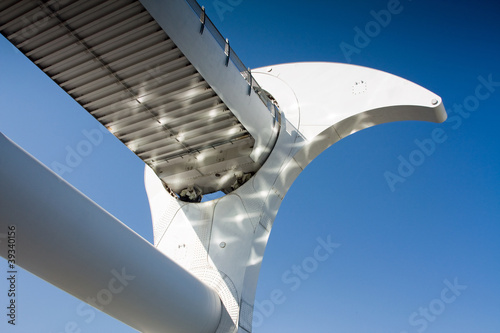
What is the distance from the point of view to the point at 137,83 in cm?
851

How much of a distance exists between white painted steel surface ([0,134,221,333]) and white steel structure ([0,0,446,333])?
0.02m

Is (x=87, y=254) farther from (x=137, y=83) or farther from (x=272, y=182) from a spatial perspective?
(x=272, y=182)

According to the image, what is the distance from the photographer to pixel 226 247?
9.97 metres

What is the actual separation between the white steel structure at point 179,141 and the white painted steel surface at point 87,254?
0.06ft

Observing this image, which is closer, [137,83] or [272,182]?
[137,83]

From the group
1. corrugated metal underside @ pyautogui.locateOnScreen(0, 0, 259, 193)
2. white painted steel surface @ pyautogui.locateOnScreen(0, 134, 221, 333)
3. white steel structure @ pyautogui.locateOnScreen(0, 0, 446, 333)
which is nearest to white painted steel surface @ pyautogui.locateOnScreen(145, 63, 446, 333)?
white steel structure @ pyautogui.locateOnScreen(0, 0, 446, 333)

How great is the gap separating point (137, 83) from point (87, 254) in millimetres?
3584

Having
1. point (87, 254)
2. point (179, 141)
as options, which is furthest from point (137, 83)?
point (87, 254)

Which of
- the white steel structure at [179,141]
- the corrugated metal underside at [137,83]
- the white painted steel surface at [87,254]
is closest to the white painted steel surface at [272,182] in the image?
the white steel structure at [179,141]

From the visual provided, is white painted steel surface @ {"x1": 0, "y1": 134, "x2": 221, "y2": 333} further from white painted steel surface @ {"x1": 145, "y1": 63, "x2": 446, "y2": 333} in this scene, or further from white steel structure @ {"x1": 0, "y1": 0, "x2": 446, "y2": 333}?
white painted steel surface @ {"x1": 145, "y1": 63, "x2": 446, "y2": 333}

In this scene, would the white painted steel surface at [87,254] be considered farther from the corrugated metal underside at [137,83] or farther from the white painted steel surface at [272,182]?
the corrugated metal underside at [137,83]

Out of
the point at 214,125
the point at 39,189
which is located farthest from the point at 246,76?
the point at 39,189

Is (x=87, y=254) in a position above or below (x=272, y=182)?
below

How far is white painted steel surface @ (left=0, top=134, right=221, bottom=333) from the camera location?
17.1ft
